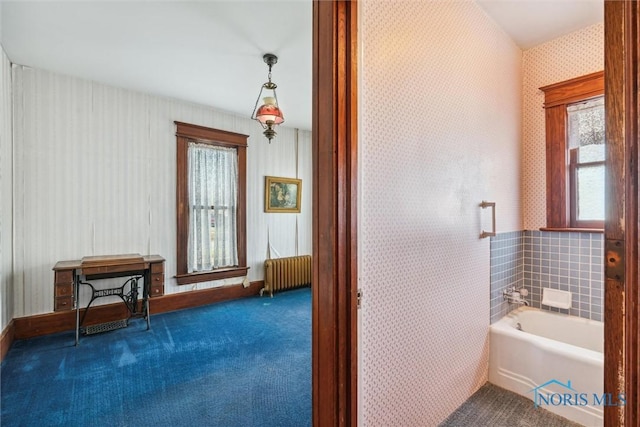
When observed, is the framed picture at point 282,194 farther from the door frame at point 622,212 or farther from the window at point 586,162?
the door frame at point 622,212

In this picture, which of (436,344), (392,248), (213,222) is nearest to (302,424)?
(436,344)

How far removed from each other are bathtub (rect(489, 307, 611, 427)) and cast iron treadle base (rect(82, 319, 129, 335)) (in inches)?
146

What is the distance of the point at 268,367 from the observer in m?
2.48

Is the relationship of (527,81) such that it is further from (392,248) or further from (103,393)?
(103,393)

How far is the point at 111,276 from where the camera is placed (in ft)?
10.3

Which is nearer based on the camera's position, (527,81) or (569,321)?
(569,321)

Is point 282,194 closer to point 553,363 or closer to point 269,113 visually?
point 269,113

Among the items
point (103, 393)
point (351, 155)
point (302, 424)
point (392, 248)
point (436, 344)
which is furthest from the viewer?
point (103, 393)

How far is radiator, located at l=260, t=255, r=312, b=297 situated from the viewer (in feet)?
15.5

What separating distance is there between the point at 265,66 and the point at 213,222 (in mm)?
2293

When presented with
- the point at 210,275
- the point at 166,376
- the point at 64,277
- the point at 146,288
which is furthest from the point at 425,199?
the point at 210,275

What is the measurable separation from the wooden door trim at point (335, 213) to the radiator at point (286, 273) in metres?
3.63

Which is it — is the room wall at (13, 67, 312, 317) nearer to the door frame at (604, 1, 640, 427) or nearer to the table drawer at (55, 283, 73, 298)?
the table drawer at (55, 283, 73, 298)

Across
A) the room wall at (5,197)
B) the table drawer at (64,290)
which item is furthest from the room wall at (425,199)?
the room wall at (5,197)
